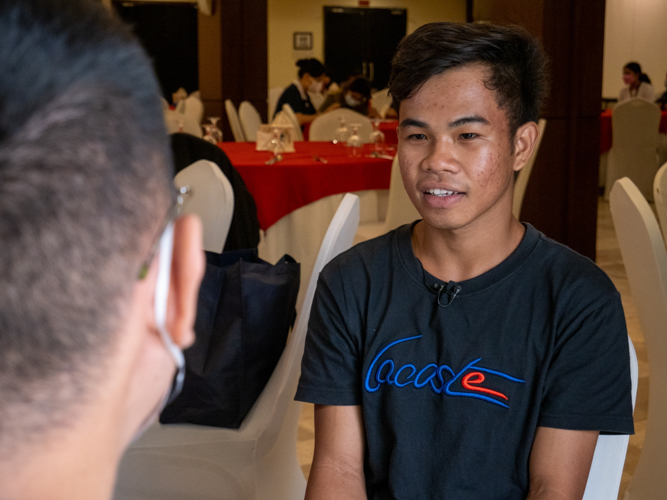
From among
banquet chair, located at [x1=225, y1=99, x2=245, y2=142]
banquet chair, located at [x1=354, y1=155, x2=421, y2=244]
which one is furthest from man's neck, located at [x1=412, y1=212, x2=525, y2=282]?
banquet chair, located at [x1=225, y1=99, x2=245, y2=142]

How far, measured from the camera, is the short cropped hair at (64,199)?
1.36ft

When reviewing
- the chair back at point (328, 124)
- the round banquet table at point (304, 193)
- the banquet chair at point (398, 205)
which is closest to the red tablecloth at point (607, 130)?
the chair back at point (328, 124)

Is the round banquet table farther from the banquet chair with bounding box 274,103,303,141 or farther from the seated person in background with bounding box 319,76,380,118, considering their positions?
the seated person in background with bounding box 319,76,380,118

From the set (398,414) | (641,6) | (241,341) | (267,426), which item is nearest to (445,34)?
(398,414)

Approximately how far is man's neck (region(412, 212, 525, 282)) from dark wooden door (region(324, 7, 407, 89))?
1329cm

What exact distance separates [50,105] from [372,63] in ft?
48.1

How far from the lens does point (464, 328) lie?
1.17 m

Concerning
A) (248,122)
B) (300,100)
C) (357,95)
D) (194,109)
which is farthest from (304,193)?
(194,109)

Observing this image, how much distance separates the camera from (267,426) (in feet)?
5.01

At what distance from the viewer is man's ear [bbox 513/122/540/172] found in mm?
1321

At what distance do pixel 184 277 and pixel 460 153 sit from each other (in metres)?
0.83

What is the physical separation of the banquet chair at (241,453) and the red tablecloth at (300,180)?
76.5 inches

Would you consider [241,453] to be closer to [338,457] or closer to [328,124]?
[338,457]

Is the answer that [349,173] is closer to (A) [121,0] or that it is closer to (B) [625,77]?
(B) [625,77]
